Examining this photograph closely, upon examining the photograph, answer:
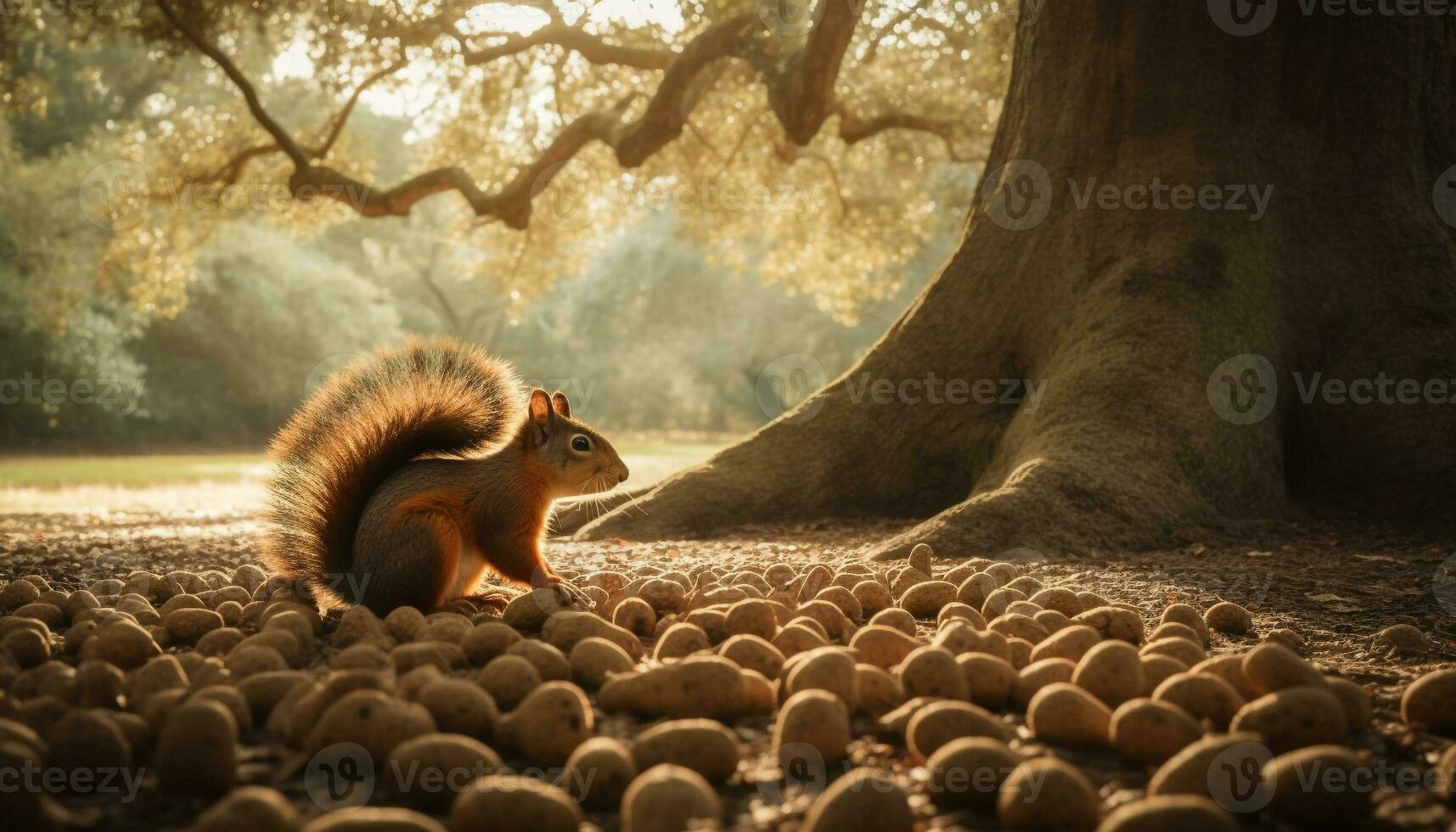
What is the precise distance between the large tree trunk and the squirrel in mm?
1639

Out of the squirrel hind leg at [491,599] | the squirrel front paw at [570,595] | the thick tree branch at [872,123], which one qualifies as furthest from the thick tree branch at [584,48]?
the squirrel front paw at [570,595]

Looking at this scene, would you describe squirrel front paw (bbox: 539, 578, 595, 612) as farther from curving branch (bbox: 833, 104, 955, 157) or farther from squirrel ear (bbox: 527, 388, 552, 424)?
curving branch (bbox: 833, 104, 955, 157)

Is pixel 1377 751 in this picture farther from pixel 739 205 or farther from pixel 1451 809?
A: pixel 739 205

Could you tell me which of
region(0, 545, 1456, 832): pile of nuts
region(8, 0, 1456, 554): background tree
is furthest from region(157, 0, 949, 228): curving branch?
region(0, 545, 1456, 832): pile of nuts

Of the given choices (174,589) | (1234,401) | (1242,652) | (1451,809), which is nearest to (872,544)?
(1234,401)

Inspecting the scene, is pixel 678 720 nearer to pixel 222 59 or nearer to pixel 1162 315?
pixel 1162 315

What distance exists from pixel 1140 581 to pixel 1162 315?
1880mm

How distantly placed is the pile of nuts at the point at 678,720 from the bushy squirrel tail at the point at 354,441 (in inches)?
15.0

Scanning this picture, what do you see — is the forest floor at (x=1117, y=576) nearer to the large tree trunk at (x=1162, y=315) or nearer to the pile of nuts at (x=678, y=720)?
the pile of nuts at (x=678, y=720)

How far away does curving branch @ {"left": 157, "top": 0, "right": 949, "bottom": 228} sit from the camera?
27.8 feet

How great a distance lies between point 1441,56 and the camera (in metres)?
5.51

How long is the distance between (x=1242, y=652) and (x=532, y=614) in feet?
6.58

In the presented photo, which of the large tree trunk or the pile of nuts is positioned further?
the large tree trunk

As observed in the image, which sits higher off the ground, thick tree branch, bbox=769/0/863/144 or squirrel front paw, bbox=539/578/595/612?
thick tree branch, bbox=769/0/863/144
